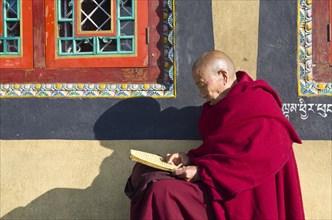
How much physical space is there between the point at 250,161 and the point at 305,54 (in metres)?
1.02

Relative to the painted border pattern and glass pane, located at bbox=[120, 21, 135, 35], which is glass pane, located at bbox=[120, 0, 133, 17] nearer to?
glass pane, located at bbox=[120, 21, 135, 35]

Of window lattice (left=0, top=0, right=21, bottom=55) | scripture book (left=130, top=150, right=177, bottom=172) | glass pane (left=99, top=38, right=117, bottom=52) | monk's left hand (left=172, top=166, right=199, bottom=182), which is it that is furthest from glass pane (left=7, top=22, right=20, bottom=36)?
monk's left hand (left=172, top=166, right=199, bottom=182)

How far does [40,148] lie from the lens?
359 centimetres

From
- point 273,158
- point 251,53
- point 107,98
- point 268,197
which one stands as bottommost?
point 268,197

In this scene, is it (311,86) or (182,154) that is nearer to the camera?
(182,154)

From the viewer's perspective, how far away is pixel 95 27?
359 centimetres

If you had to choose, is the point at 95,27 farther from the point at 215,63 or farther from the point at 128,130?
the point at 215,63

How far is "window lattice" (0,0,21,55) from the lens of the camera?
3664 millimetres

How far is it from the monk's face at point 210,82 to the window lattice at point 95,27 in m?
0.70

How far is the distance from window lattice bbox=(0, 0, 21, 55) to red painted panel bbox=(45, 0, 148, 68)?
235 millimetres

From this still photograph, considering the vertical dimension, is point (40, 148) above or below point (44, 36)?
below

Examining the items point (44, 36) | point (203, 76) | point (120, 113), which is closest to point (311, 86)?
point (203, 76)

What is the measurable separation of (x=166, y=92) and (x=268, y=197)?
1.07 metres

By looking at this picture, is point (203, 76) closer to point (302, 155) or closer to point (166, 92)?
point (166, 92)
